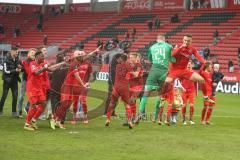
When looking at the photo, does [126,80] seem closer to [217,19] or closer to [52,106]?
[52,106]

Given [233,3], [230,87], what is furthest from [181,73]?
[233,3]

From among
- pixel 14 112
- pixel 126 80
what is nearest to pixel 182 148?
pixel 126 80

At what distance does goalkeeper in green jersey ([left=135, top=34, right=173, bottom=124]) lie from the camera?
46.7 ft

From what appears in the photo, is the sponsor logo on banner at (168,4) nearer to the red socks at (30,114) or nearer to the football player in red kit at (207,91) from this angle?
the football player in red kit at (207,91)

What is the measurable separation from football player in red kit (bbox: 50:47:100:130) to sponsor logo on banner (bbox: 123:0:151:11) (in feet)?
130

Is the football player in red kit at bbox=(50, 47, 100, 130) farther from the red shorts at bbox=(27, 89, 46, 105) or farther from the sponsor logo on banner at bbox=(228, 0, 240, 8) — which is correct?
the sponsor logo on banner at bbox=(228, 0, 240, 8)

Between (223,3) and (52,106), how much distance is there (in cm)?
3331

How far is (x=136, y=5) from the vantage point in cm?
5416

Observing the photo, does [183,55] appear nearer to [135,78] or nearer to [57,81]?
[135,78]

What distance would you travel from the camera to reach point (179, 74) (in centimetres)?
1410

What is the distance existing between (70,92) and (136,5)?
41242 mm

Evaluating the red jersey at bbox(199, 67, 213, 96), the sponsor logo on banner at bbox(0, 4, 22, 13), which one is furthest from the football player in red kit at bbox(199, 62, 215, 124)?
the sponsor logo on banner at bbox(0, 4, 22, 13)

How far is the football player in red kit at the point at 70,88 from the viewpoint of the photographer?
44.1 ft

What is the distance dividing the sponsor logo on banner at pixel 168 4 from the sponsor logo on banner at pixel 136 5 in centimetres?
85
